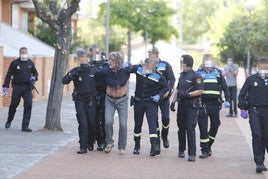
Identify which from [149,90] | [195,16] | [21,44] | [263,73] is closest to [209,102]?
[149,90]

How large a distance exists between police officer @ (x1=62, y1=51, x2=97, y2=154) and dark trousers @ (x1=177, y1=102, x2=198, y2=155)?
5.55 ft

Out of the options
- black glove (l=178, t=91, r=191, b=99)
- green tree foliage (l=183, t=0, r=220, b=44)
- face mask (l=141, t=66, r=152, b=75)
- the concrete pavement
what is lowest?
the concrete pavement

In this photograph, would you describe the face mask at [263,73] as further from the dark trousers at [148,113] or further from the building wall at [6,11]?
the building wall at [6,11]

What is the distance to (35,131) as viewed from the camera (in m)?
17.6

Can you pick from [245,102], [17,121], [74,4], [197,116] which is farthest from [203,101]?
[17,121]

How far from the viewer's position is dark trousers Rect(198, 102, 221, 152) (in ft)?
46.3

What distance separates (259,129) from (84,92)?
11.6 ft

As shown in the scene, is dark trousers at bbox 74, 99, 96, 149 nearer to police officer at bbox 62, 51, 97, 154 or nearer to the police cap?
police officer at bbox 62, 51, 97, 154

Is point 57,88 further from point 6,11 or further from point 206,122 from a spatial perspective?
point 6,11

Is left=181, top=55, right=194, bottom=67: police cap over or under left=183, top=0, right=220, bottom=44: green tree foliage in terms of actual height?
under

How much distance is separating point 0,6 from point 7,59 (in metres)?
8.25

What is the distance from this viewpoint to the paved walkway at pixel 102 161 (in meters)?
11.7

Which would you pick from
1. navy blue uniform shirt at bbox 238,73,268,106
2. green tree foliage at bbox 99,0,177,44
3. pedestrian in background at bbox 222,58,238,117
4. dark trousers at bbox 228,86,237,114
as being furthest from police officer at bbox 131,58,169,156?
green tree foliage at bbox 99,0,177,44

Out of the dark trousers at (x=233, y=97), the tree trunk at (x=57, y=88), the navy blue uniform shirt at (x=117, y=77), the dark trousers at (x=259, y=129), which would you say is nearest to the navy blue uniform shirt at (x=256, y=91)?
the dark trousers at (x=259, y=129)
